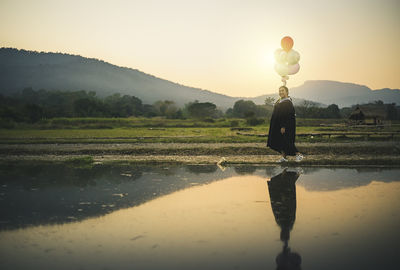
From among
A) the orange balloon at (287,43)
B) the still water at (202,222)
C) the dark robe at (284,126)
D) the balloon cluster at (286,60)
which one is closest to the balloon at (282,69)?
the balloon cluster at (286,60)

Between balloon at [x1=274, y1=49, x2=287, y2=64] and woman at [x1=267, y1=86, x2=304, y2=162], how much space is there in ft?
8.92

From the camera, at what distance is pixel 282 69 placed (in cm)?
1494

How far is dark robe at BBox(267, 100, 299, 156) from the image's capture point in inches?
492

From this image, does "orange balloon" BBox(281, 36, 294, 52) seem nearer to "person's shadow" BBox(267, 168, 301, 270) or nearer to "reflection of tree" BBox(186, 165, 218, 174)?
"person's shadow" BBox(267, 168, 301, 270)

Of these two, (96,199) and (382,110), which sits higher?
(382,110)

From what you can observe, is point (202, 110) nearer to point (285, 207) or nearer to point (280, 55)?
point (280, 55)

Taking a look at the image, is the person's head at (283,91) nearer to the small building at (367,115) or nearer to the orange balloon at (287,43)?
the orange balloon at (287,43)

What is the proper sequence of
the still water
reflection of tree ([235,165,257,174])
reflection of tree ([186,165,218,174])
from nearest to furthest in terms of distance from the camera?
the still water → reflection of tree ([235,165,257,174]) → reflection of tree ([186,165,218,174])

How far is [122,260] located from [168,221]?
1.78m

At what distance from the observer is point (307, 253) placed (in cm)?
458

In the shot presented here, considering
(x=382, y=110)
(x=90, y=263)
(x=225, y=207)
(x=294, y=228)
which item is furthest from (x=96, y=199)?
(x=382, y=110)

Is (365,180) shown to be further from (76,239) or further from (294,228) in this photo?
(76,239)

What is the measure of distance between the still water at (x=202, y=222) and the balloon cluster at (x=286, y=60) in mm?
5888

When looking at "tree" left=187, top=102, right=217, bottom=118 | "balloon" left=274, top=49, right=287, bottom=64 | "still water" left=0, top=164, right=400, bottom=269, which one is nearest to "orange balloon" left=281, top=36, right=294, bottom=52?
"balloon" left=274, top=49, right=287, bottom=64
